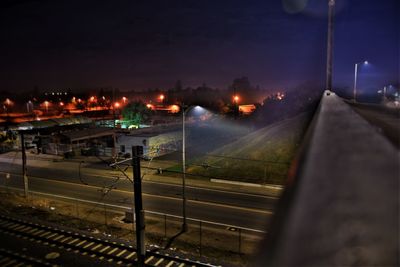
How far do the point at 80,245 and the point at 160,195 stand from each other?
9.67 m

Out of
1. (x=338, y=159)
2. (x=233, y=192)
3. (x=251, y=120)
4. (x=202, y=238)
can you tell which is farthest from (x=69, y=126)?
(x=338, y=159)

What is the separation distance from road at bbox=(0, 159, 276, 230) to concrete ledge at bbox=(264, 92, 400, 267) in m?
16.5

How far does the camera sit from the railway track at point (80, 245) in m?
13.8

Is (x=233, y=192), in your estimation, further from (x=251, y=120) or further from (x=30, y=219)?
(x=251, y=120)

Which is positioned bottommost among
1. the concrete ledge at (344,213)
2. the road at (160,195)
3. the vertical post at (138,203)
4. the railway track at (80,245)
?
the road at (160,195)

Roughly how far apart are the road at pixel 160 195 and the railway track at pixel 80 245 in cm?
572

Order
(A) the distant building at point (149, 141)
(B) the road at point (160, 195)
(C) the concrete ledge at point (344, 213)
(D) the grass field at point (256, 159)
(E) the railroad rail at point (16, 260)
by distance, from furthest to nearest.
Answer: (A) the distant building at point (149, 141) < (D) the grass field at point (256, 159) < (B) the road at point (160, 195) < (E) the railroad rail at point (16, 260) < (C) the concrete ledge at point (344, 213)

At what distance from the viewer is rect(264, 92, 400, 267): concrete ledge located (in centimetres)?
69

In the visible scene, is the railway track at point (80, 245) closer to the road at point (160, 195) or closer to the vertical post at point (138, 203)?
the vertical post at point (138, 203)

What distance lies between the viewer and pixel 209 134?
47.3 m

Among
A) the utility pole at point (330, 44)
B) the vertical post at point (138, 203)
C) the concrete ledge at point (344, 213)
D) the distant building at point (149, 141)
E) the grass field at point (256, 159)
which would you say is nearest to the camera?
the concrete ledge at point (344, 213)

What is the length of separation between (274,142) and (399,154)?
34548mm

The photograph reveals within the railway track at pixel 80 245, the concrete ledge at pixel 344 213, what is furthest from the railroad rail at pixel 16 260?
the concrete ledge at pixel 344 213

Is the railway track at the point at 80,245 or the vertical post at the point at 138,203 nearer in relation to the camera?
the vertical post at the point at 138,203
